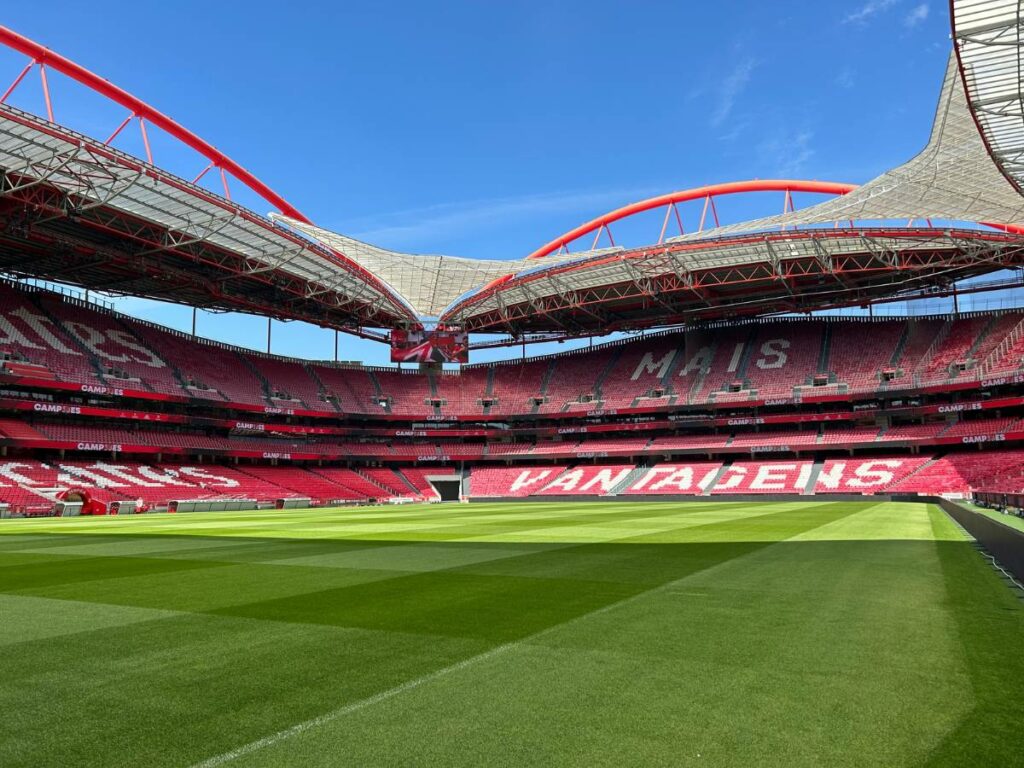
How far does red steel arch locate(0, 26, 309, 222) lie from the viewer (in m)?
39.2

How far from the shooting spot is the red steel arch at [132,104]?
129 ft

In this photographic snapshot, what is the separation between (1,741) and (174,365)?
2665 inches

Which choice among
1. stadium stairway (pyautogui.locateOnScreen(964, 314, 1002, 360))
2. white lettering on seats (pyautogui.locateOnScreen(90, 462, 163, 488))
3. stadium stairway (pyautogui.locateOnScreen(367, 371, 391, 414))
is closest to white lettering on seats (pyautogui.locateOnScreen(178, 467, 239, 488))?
white lettering on seats (pyautogui.locateOnScreen(90, 462, 163, 488))

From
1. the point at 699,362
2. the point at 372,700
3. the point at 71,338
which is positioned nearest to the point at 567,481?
the point at 699,362

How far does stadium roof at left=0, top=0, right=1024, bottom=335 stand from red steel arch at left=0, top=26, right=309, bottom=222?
0.39 ft

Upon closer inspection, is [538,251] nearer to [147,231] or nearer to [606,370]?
[606,370]

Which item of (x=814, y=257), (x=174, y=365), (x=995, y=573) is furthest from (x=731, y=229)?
(x=174, y=365)

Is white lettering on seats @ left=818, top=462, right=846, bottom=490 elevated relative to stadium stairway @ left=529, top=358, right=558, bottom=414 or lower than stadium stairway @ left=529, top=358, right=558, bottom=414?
lower

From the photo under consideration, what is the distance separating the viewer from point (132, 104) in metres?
44.6

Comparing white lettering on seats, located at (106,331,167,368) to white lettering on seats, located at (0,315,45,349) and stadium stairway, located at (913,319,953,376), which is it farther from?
stadium stairway, located at (913,319,953,376)

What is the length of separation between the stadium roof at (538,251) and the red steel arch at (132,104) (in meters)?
0.12

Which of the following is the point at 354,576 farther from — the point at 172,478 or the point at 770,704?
the point at 172,478

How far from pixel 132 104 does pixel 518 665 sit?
4972 centimetres

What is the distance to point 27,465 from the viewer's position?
4859cm
